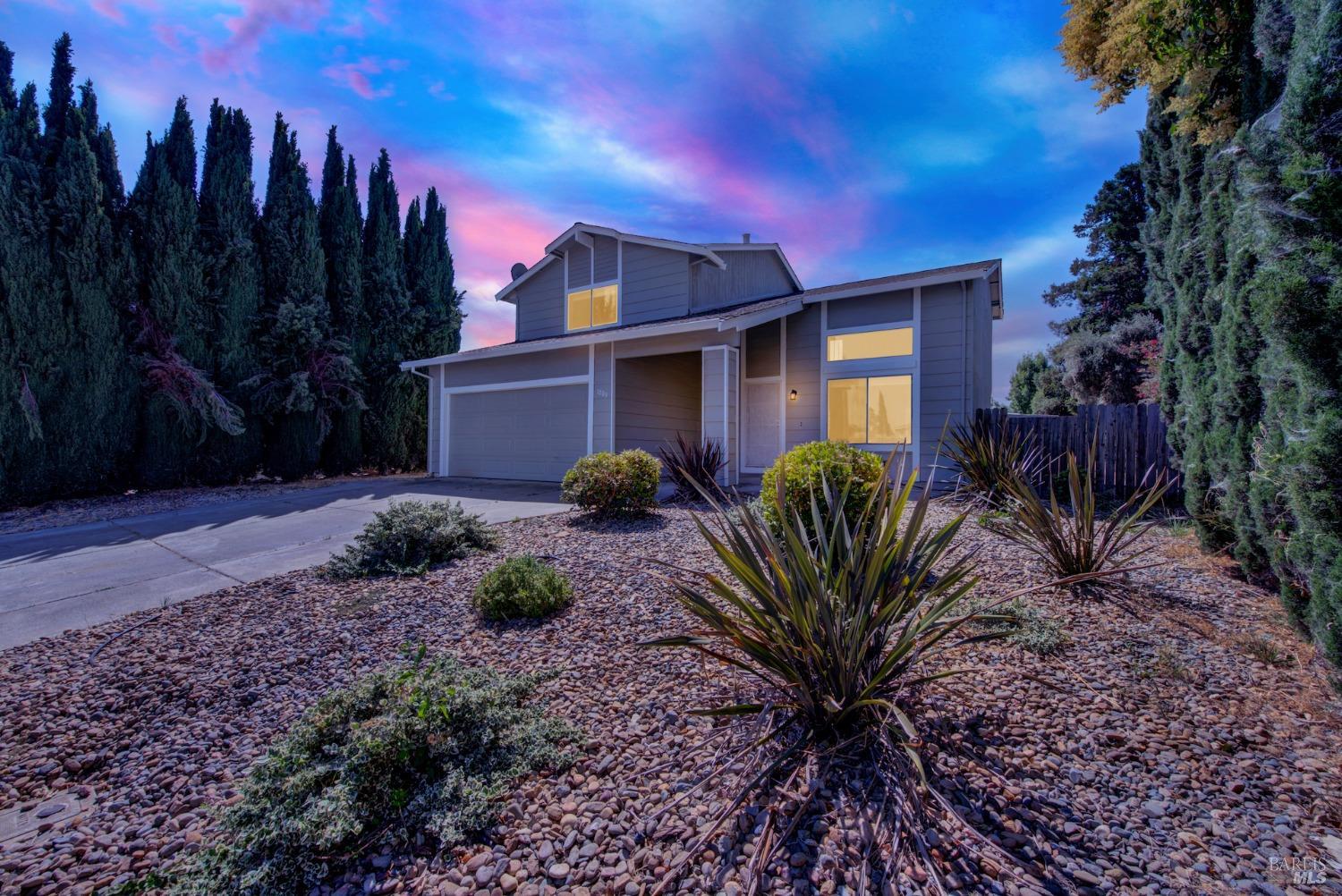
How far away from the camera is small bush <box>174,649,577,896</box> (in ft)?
5.50

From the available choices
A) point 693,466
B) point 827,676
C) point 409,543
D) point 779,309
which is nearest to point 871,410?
point 779,309

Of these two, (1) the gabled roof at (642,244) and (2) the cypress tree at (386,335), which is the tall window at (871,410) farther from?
(2) the cypress tree at (386,335)

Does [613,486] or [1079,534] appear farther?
[613,486]

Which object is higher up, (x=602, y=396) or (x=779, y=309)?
(x=779, y=309)

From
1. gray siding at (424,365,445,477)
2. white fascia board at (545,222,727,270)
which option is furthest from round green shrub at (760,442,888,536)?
gray siding at (424,365,445,477)

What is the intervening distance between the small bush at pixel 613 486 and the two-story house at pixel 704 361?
2676mm

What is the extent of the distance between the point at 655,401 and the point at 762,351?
7.68ft

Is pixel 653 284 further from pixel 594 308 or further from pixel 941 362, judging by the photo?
pixel 941 362

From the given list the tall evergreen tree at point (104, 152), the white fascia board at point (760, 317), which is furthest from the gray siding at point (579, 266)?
the tall evergreen tree at point (104, 152)

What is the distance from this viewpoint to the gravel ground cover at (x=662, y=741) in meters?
1.62

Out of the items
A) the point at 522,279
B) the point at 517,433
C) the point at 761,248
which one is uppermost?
the point at 761,248

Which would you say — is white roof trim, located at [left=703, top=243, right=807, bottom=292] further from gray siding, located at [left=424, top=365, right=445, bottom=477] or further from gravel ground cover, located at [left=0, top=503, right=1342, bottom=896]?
gravel ground cover, located at [left=0, top=503, right=1342, bottom=896]

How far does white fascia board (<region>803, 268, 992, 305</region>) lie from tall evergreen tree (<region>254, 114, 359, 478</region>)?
1084 cm

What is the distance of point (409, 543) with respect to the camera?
4840mm
